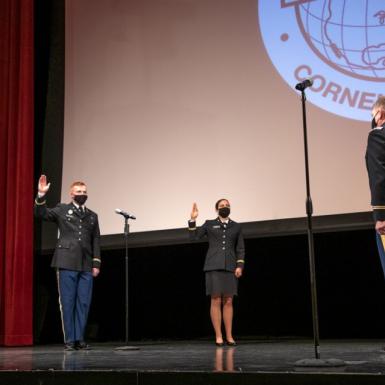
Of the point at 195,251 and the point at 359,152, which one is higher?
the point at 359,152

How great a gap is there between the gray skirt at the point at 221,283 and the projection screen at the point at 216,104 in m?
0.56

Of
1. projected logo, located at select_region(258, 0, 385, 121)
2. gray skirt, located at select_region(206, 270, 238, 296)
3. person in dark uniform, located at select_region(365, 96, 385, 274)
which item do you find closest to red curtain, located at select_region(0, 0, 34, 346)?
gray skirt, located at select_region(206, 270, 238, 296)

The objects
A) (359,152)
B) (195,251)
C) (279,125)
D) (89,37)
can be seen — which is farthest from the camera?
(89,37)

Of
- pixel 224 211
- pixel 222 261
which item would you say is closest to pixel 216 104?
pixel 224 211

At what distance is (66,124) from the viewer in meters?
6.50

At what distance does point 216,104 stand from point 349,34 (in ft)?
4.21

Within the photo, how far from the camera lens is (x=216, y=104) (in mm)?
5586

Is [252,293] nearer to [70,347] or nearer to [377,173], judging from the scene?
[70,347]

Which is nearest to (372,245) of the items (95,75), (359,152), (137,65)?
(359,152)

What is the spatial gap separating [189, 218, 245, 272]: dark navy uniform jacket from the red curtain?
6.17 feet

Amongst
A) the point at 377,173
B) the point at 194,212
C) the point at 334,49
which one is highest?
the point at 334,49

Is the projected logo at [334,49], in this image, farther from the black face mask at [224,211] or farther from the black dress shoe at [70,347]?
the black dress shoe at [70,347]

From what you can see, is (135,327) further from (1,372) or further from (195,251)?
(1,372)

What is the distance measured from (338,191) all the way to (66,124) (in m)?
2.95
